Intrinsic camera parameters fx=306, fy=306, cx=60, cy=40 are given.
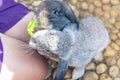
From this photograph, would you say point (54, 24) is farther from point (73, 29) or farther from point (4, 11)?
point (4, 11)

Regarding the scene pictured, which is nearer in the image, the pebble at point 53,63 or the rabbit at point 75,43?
the rabbit at point 75,43

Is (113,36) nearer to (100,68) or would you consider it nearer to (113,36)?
(113,36)

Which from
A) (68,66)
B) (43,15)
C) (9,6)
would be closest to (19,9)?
(9,6)

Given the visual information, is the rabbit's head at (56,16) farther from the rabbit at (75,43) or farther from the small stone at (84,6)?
the small stone at (84,6)

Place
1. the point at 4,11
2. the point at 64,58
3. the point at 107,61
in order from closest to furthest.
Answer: the point at 64,58
the point at 107,61
the point at 4,11

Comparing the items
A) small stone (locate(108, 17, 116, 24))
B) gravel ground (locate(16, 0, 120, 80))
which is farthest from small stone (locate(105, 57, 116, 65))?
small stone (locate(108, 17, 116, 24))

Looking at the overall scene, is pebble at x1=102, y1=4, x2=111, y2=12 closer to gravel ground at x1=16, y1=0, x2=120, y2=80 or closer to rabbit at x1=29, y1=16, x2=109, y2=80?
gravel ground at x1=16, y1=0, x2=120, y2=80

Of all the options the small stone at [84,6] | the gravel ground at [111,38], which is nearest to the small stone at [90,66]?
the gravel ground at [111,38]
